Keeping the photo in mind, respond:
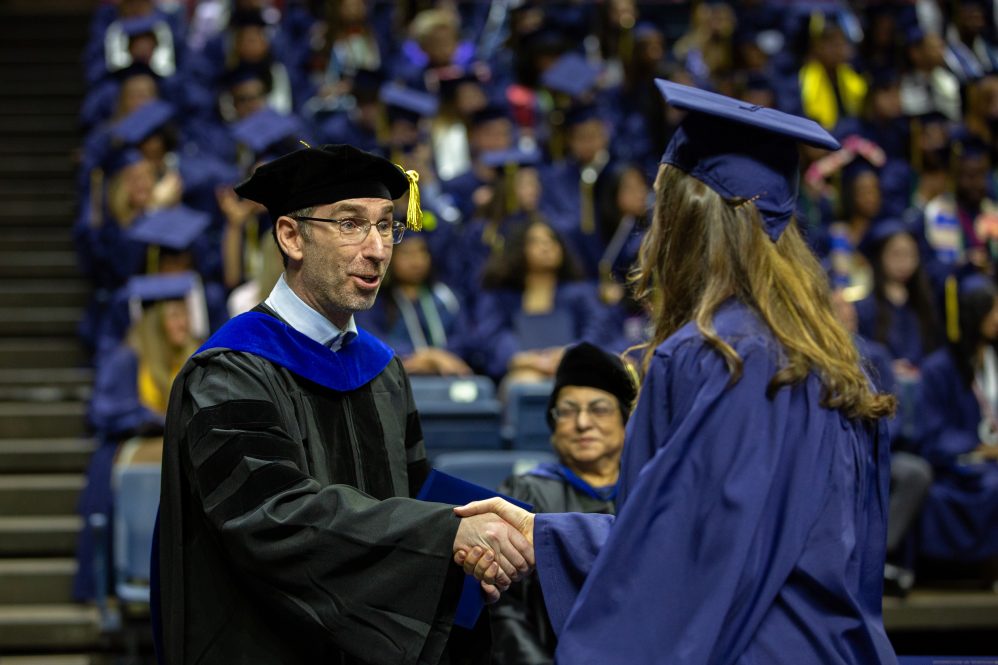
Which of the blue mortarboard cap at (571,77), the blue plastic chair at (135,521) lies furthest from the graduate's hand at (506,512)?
the blue mortarboard cap at (571,77)

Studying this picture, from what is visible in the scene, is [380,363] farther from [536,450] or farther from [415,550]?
[536,450]

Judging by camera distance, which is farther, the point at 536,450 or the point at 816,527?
the point at 536,450

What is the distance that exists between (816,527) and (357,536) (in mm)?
978

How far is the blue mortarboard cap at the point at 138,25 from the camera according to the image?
1018cm

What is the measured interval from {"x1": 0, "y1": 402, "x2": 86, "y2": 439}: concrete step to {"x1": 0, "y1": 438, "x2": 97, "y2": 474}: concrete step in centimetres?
19

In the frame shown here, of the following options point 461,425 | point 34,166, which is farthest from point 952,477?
point 34,166

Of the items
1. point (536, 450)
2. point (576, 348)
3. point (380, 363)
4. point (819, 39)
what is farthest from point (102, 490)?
point (819, 39)

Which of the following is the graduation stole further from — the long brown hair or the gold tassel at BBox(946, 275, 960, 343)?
the gold tassel at BBox(946, 275, 960, 343)

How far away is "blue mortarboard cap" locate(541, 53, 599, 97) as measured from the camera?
10188 mm

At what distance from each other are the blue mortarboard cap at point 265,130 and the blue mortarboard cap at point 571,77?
2.18 m

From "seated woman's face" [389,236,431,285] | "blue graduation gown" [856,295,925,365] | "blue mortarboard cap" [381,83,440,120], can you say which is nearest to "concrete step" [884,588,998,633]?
"blue graduation gown" [856,295,925,365]

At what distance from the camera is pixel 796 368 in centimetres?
248

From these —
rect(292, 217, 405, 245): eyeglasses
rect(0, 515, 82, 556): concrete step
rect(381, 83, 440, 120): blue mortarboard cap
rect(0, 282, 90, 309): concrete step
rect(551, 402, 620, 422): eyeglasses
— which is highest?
rect(381, 83, 440, 120): blue mortarboard cap

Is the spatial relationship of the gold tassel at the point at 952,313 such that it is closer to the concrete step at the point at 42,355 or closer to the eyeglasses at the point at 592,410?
the eyeglasses at the point at 592,410
